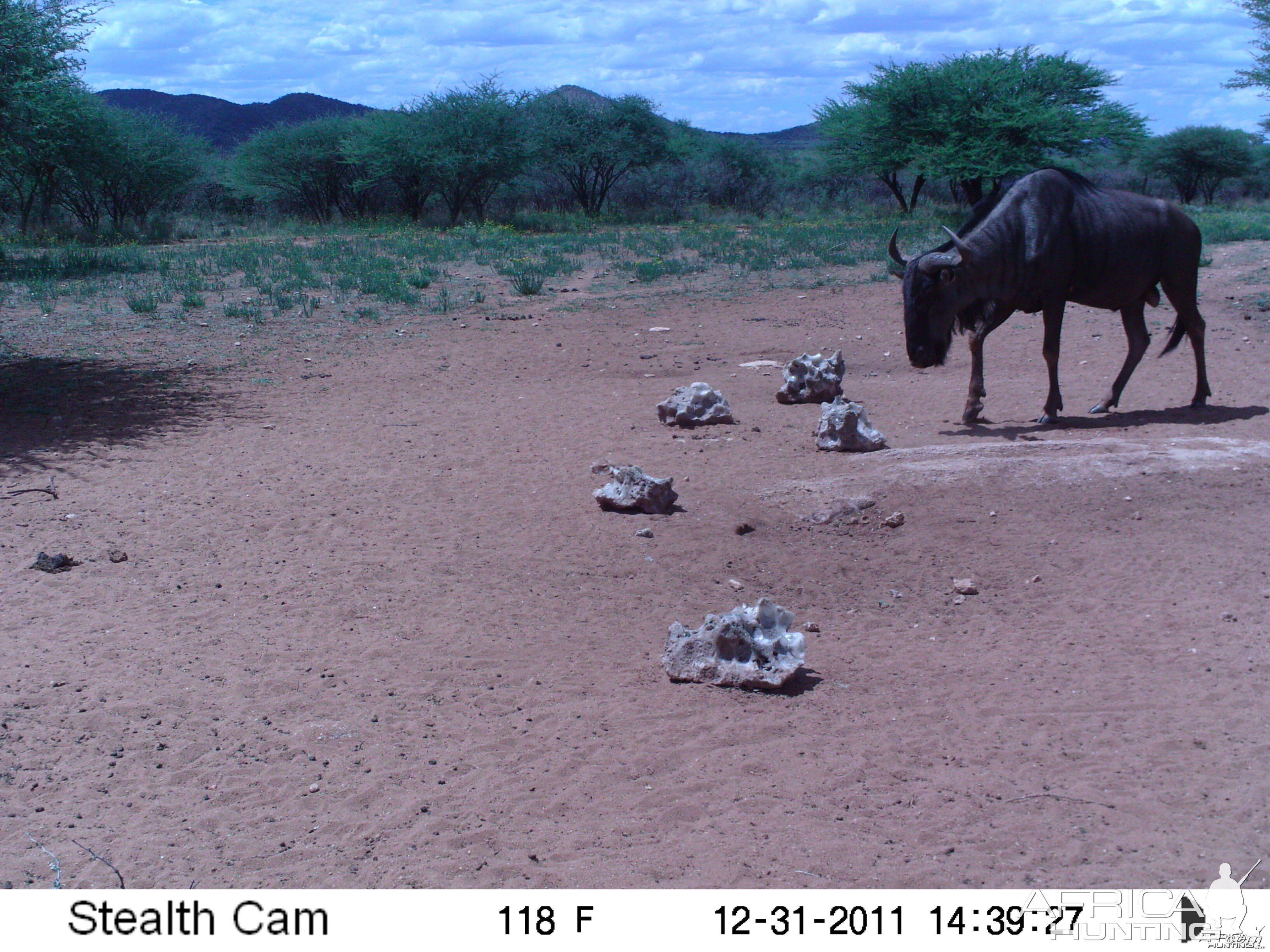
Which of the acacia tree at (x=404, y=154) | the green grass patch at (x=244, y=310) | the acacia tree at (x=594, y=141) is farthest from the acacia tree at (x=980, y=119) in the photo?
the green grass patch at (x=244, y=310)

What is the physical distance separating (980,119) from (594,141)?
15.1 metres

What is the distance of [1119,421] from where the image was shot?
308 inches

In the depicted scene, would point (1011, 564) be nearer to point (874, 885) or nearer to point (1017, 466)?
point (1017, 466)

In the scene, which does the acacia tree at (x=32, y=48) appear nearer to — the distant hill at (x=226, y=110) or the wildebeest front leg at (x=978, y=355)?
the wildebeest front leg at (x=978, y=355)

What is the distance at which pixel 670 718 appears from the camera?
389 cm

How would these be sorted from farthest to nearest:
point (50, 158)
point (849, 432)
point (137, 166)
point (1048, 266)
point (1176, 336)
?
point (137, 166) < point (50, 158) < point (1176, 336) < point (1048, 266) < point (849, 432)

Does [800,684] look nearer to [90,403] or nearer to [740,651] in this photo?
[740,651]

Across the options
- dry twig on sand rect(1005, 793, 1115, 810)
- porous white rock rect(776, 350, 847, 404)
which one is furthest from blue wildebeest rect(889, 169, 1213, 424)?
dry twig on sand rect(1005, 793, 1115, 810)

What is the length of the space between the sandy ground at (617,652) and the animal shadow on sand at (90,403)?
0.30 ft

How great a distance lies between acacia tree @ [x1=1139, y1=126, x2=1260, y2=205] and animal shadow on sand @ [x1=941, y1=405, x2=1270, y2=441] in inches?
1682

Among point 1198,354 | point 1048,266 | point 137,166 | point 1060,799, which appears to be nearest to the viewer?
point 1060,799

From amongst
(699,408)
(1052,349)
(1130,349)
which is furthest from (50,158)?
(1130,349)

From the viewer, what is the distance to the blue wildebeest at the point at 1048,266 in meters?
7.42

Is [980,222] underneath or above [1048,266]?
above
